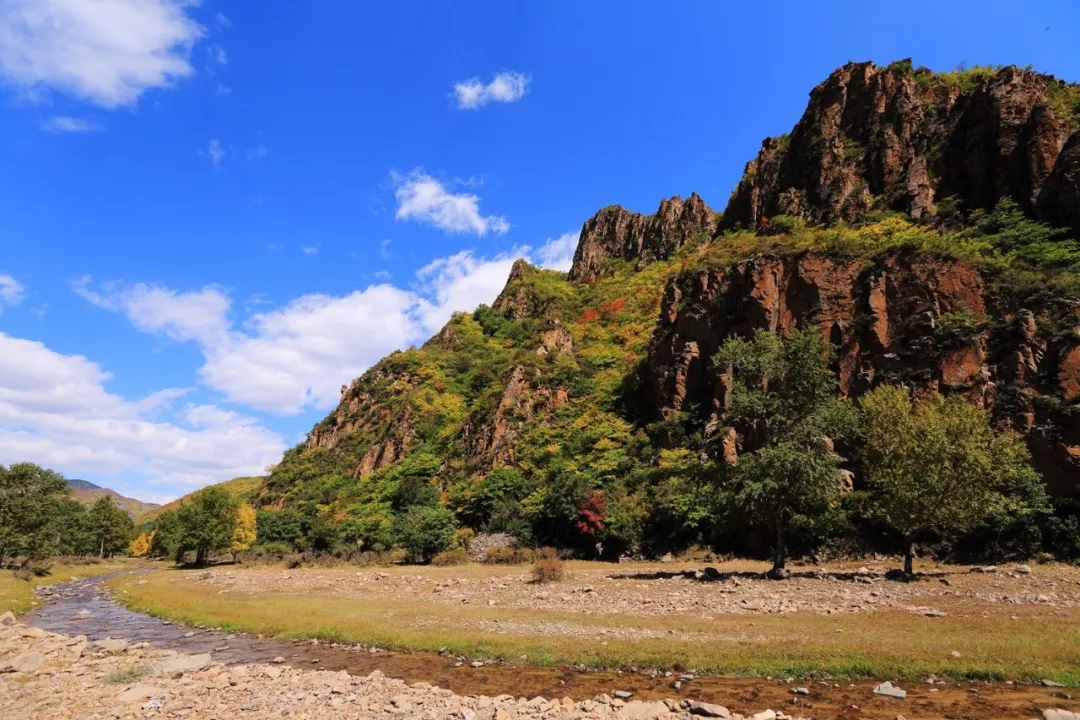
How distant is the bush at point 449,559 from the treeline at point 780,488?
1302 mm

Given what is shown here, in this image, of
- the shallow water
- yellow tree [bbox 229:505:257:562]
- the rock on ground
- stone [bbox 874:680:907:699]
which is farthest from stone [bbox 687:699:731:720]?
yellow tree [bbox 229:505:257:562]

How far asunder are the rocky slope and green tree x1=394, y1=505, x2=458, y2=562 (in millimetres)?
5710

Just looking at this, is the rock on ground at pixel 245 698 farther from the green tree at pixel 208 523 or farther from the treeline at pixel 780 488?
the green tree at pixel 208 523

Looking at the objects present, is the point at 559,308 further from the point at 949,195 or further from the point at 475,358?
the point at 949,195

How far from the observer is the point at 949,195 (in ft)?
180

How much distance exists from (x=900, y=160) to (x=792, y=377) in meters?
44.9

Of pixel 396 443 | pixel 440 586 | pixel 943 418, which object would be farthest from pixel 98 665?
pixel 396 443

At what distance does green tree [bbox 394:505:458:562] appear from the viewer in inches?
1938

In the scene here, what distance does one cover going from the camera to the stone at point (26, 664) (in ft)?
50.4

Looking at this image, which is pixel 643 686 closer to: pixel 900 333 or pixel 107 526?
pixel 900 333

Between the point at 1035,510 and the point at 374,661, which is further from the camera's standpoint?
the point at 1035,510

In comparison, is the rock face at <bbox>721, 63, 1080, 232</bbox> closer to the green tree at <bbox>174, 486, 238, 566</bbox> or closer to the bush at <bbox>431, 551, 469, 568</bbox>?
the bush at <bbox>431, 551, 469, 568</bbox>

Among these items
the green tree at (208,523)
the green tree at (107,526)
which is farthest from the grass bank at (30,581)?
the green tree at (107,526)

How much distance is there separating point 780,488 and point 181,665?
26052 mm
